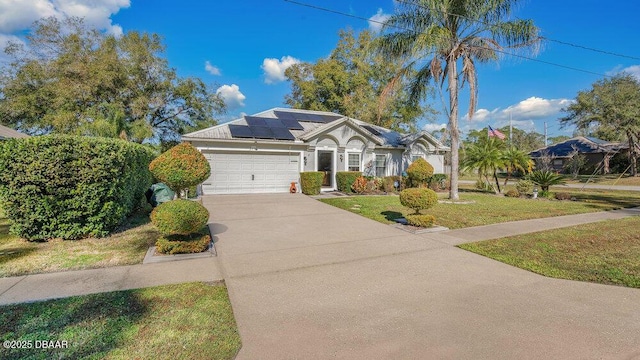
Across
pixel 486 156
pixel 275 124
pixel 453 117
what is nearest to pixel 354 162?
pixel 275 124

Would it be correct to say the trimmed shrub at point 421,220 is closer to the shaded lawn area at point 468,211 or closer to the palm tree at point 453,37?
the shaded lawn area at point 468,211

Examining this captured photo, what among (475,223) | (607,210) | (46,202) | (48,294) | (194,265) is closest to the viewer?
(48,294)

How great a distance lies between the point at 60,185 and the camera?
5.76 m

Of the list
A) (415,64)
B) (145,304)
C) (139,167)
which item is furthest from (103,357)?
(415,64)

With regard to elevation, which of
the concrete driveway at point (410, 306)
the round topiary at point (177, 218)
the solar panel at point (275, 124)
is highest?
the solar panel at point (275, 124)

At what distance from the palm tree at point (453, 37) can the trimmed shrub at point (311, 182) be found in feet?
20.4

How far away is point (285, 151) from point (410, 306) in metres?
12.1

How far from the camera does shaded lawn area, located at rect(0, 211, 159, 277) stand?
462 centimetres

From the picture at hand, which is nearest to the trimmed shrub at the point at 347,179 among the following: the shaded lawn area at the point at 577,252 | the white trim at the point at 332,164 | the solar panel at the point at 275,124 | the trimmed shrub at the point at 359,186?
the trimmed shrub at the point at 359,186

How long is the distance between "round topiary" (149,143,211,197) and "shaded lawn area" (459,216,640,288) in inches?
219

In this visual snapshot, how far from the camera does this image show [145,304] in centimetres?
335

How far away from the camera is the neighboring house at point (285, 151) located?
13805mm

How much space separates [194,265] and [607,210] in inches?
551

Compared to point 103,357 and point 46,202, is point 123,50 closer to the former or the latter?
point 46,202
